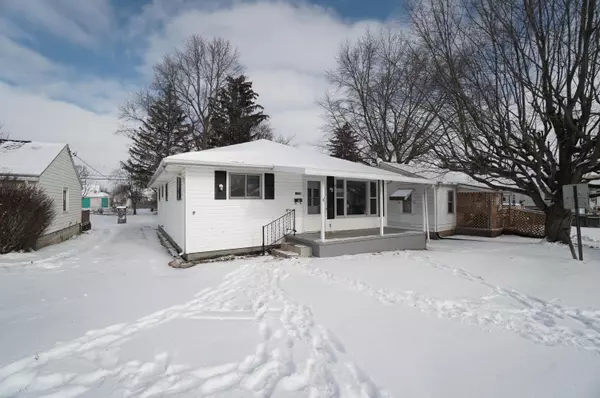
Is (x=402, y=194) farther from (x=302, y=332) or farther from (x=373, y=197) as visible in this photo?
(x=302, y=332)

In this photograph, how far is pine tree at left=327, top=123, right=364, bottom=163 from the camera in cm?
2680

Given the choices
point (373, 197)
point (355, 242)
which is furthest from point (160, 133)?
point (355, 242)

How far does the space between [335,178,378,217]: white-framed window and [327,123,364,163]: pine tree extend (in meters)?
14.8

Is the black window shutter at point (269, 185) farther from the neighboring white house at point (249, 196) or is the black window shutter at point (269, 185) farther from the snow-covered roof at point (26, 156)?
the snow-covered roof at point (26, 156)

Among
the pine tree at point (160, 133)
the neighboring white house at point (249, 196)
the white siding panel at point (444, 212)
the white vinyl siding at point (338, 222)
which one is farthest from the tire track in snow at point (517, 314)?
the pine tree at point (160, 133)

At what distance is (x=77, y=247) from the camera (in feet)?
35.4

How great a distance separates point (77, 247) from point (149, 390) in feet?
35.3

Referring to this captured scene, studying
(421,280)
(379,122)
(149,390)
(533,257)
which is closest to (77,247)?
(149,390)

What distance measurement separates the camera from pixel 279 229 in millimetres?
9867

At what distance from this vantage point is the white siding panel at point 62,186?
37.2 ft

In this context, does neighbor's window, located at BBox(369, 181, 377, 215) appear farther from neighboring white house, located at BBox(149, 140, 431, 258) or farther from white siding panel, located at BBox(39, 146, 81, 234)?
white siding panel, located at BBox(39, 146, 81, 234)

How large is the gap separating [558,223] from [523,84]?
5.30 m

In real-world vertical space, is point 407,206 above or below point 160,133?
below

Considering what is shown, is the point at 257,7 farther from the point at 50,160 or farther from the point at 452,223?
the point at 452,223
